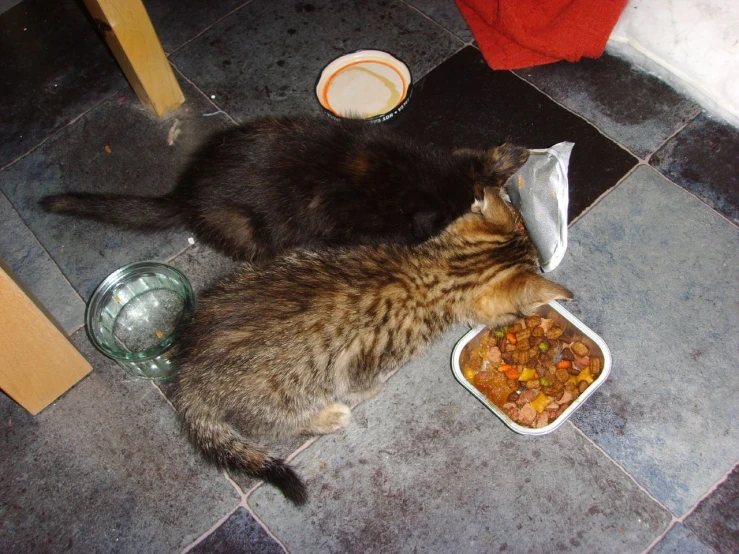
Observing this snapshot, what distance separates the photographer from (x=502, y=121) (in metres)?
2.09

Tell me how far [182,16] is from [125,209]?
3.52ft

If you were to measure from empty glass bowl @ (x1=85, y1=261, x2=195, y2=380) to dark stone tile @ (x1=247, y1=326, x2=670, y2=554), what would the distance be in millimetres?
512

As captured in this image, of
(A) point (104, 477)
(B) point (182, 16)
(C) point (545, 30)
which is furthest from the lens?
(B) point (182, 16)

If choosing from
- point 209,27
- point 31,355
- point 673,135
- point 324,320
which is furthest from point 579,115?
point 31,355

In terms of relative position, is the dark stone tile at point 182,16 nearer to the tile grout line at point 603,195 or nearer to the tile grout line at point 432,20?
the tile grout line at point 432,20

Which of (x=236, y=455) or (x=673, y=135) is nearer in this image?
(x=236, y=455)

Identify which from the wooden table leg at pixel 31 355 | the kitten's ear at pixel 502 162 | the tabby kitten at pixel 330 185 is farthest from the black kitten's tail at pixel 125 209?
the kitten's ear at pixel 502 162

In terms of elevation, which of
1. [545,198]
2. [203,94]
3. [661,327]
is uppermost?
[203,94]

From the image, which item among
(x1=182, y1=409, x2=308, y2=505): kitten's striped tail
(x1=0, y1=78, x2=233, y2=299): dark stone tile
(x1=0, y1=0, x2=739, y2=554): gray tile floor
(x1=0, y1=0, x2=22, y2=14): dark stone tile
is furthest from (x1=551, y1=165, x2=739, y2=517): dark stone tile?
(x1=0, y1=0, x2=22, y2=14): dark stone tile

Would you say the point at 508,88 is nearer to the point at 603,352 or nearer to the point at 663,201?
the point at 663,201

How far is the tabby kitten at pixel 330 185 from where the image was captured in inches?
62.8

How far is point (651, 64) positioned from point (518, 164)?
857mm

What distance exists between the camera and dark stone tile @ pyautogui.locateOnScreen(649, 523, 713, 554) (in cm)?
149

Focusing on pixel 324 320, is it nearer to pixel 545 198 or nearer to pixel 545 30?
pixel 545 198
